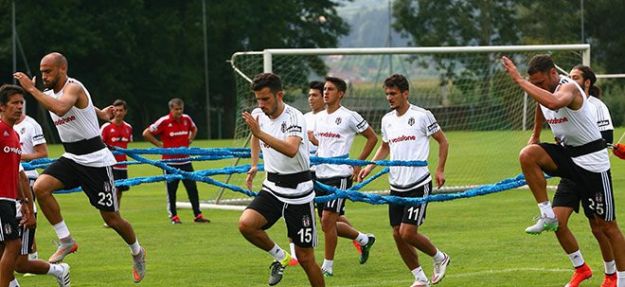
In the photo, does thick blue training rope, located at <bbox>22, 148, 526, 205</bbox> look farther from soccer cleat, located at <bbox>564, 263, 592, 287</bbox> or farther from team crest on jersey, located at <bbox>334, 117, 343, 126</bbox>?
soccer cleat, located at <bbox>564, 263, 592, 287</bbox>

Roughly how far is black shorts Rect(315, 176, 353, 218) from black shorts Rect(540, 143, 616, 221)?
10.9ft

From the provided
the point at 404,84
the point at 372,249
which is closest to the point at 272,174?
the point at 404,84

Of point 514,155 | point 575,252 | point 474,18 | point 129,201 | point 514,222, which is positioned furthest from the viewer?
point 474,18

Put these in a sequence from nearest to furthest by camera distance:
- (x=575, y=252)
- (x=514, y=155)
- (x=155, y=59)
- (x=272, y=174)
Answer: (x=272, y=174)
(x=575, y=252)
(x=514, y=155)
(x=155, y=59)

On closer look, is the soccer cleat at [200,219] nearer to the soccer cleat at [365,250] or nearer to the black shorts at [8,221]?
the soccer cleat at [365,250]

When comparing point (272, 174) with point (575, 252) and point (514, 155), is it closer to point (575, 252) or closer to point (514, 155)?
point (575, 252)

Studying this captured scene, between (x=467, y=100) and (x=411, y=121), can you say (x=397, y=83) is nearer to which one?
(x=411, y=121)

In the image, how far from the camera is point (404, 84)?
44.4ft

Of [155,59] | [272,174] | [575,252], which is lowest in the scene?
[155,59]

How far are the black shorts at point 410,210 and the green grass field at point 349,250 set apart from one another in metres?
0.76

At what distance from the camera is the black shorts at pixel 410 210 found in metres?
13.3

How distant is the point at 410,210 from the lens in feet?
43.5

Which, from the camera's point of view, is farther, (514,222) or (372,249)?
(514,222)

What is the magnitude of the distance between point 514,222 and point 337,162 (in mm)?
6925
